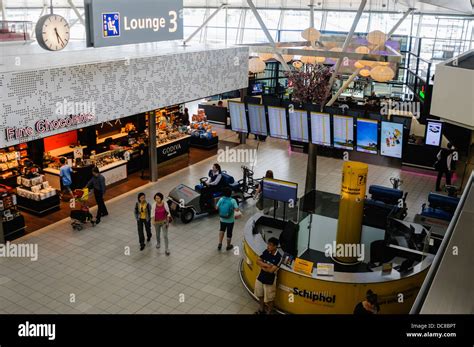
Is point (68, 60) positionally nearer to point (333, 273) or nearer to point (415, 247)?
point (333, 273)

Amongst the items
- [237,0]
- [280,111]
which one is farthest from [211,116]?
[280,111]

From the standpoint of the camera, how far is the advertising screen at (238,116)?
473 inches

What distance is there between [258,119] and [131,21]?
4.44 metres

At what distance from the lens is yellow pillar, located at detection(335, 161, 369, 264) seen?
9.11 metres

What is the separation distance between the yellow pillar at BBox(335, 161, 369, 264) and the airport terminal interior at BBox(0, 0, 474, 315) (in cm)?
3

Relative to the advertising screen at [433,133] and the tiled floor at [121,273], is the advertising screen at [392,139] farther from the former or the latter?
the advertising screen at [433,133]

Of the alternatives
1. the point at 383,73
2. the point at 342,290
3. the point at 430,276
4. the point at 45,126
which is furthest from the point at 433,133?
the point at 45,126

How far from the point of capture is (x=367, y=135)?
10648 mm

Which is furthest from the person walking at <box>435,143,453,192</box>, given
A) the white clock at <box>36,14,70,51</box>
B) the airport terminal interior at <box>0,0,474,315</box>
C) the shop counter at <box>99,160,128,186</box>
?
the white clock at <box>36,14,70,51</box>

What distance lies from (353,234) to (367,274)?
129cm

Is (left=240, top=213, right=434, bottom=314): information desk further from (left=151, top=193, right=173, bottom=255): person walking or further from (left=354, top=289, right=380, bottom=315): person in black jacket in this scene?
(left=151, top=193, right=173, bottom=255): person walking

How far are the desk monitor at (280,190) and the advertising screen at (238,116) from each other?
6.83 ft

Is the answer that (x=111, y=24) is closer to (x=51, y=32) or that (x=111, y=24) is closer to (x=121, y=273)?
(x=51, y=32)

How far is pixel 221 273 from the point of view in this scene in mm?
10016
